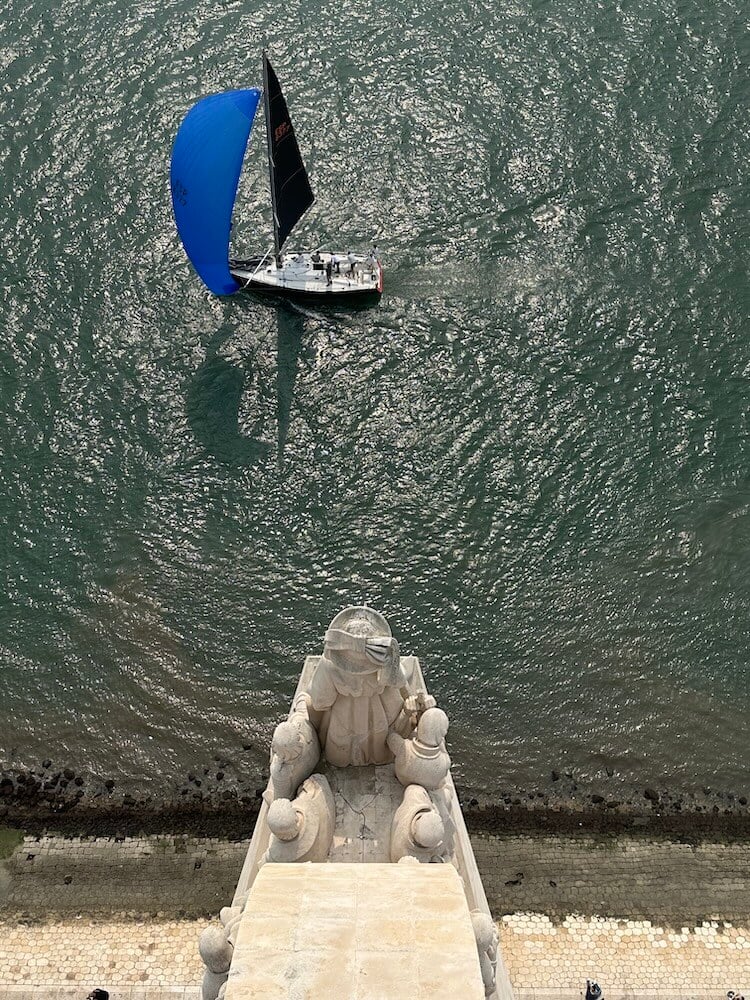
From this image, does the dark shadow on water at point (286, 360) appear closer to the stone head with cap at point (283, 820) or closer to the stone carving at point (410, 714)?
the stone carving at point (410, 714)

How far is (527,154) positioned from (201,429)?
67.6 ft

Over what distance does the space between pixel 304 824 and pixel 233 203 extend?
28.7 meters

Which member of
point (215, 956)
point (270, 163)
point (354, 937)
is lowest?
point (215, 956)

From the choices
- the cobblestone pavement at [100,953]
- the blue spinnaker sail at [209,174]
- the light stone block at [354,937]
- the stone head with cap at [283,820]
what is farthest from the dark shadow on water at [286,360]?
the light stone block at [354,937]

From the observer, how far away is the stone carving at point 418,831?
11.8 m

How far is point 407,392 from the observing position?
3281cm

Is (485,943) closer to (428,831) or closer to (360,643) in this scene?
(428,831)

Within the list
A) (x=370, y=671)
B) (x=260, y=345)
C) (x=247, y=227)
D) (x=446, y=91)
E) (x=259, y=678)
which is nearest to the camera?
(x=370, y=671)

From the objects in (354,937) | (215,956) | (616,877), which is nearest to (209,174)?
(616,877)

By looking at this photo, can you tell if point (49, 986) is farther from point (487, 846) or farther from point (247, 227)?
point (247, 227)

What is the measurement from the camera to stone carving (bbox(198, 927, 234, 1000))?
450 inches

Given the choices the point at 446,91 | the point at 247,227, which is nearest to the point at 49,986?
the point at 247,227

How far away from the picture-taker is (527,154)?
130 ft

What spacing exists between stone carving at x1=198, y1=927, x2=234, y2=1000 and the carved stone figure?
319cm
